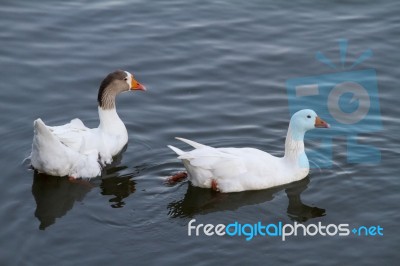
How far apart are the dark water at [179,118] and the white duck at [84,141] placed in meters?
0.22

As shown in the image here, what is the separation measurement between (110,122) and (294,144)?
2.86 metres

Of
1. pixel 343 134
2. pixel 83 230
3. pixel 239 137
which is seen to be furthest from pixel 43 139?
pixel 343 134

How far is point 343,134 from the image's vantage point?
12.5m

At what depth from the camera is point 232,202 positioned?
421 inches

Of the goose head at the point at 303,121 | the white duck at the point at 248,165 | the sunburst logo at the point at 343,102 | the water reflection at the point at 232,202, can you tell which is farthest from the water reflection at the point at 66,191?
the sunburst logo at the point at 343,102

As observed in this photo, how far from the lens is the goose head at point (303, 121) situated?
1117 cm

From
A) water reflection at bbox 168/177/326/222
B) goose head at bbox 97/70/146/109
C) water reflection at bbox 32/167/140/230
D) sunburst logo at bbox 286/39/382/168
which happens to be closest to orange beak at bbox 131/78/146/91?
goose head at bbox 97/70/146/109

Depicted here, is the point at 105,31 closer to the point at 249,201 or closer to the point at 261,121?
the point at 261,121

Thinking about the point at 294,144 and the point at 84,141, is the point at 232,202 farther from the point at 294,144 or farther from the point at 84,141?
the point at 84,141

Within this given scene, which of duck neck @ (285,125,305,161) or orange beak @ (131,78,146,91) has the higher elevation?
orange beak @ (131,78,146,91)

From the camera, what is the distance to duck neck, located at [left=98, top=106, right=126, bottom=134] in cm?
1211

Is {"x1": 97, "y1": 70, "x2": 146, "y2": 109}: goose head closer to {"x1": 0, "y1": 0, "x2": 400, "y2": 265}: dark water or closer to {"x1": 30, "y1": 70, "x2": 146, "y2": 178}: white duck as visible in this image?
{"x1": 30, "y1": 70, "x2": 146, "y2": 178}: white duck

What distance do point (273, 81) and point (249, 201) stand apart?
4146 millimetres

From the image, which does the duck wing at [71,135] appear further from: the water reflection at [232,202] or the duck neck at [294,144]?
the duck neck at [294,144]
